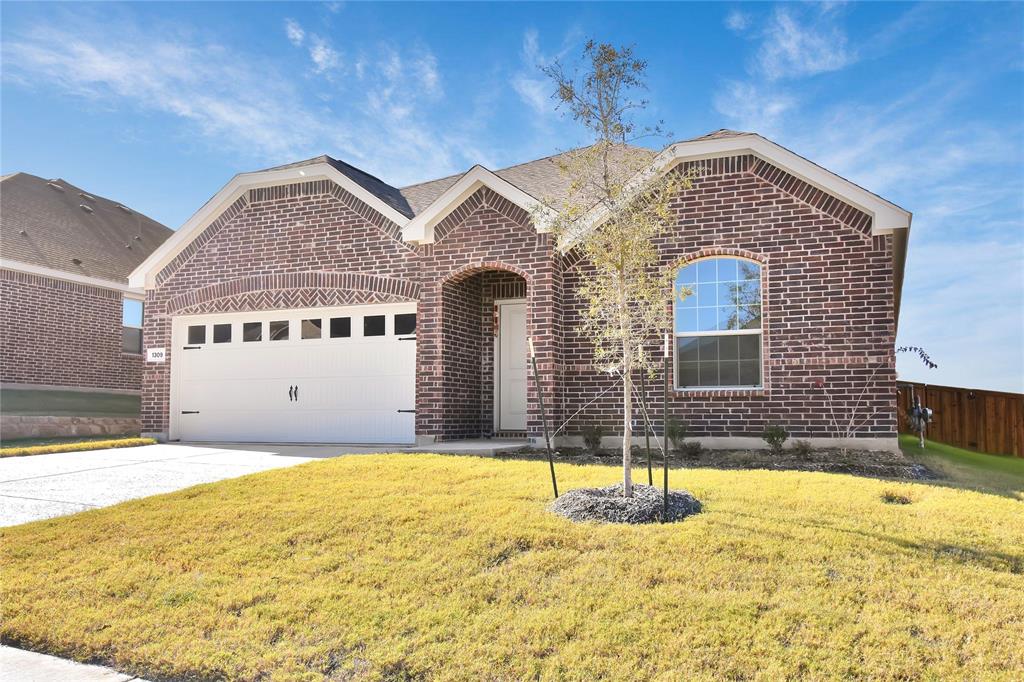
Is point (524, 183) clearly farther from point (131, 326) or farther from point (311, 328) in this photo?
point (131, 326)

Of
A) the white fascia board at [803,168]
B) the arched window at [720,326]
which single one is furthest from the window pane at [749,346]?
the white fascia board at [803,168]

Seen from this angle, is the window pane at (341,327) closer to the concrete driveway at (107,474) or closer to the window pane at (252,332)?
the window pane at (252,332)

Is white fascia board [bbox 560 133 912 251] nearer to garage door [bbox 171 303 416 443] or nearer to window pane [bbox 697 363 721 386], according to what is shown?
window pane [bbox 697 363 721 386]

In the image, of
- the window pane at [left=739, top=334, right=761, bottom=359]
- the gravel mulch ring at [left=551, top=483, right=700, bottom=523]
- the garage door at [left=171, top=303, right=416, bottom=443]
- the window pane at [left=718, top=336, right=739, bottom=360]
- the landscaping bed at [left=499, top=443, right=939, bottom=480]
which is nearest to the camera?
the gravel mulch ring at [left=551, top=483, right=700, bottom=523]

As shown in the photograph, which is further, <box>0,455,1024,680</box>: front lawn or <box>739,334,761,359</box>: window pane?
<box>739,334,761,359</box>: window pane

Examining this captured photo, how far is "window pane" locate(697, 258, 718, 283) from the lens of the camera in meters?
11.8

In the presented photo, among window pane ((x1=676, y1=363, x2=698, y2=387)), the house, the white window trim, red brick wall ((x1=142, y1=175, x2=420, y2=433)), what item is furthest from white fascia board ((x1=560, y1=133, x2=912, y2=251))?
the house

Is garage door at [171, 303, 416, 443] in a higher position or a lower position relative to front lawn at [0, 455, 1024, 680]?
higher

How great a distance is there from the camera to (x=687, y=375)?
1188 centimetres

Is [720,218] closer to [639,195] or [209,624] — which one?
[639,195]

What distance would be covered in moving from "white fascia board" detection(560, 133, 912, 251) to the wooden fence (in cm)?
746

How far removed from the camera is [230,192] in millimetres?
14820

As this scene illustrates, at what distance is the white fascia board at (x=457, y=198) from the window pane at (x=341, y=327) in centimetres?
205

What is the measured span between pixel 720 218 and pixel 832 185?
168cm
